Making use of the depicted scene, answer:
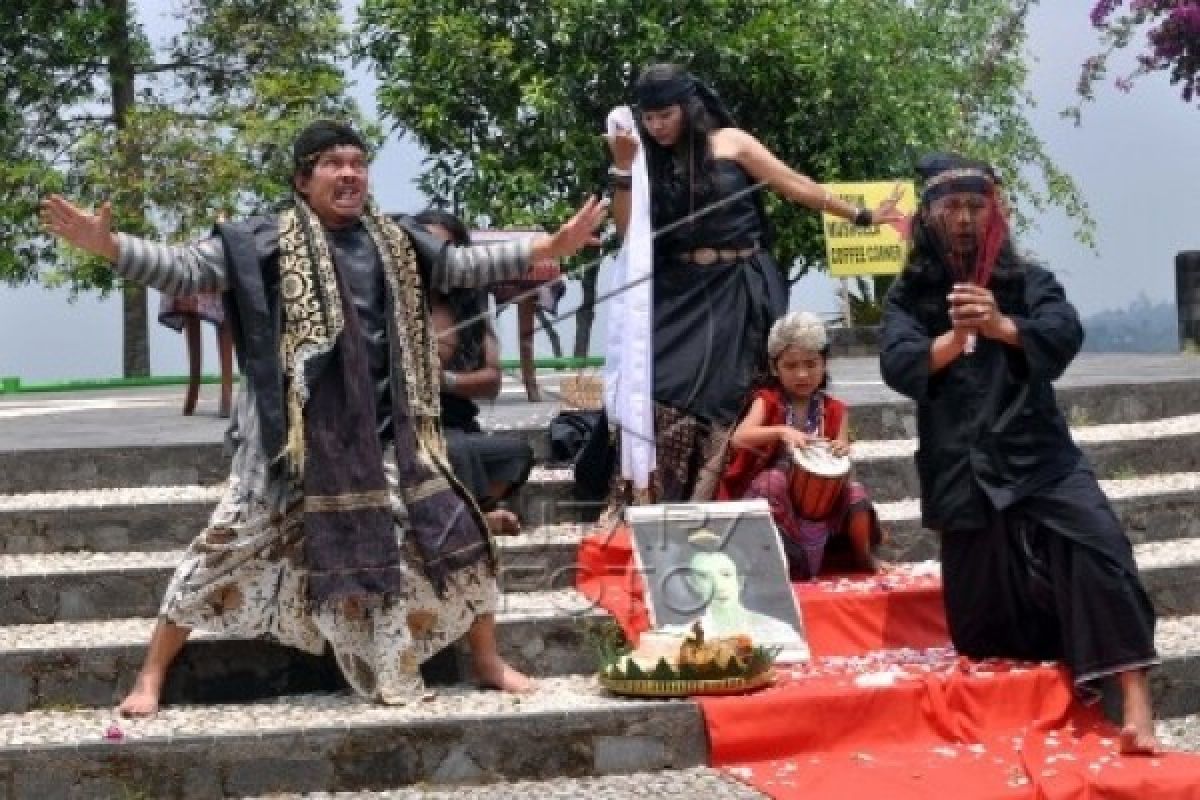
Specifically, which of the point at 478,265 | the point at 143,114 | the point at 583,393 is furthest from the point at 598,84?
the point at 478,265

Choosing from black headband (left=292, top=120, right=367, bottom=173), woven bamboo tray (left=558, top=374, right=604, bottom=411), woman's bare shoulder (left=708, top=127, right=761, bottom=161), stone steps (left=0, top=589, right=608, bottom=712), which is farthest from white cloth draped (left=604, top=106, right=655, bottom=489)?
woven bamboo tray (left=558, top=374, right=604, bottom=411)

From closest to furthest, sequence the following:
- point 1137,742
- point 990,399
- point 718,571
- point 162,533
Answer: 1. point 1137,742
2. point 990,399
3. point 718,571
4. point 162,533

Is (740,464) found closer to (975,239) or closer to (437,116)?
(975,239)

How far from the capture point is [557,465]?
8289 millimetres

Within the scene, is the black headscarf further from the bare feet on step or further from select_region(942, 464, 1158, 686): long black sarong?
the bare feet on step

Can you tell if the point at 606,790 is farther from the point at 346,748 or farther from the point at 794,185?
the point at 794,185

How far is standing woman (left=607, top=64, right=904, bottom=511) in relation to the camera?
24.2ft

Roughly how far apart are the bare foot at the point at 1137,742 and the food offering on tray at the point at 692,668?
106 centimetres

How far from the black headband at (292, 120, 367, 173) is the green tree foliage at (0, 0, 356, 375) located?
56.2ft

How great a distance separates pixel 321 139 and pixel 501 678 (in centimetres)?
176

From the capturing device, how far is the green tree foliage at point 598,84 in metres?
23.0

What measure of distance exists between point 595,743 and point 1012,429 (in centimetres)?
160

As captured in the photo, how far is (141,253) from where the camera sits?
6.07m

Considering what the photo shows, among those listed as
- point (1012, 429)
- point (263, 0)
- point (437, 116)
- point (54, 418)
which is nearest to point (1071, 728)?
point (1012, 429)
